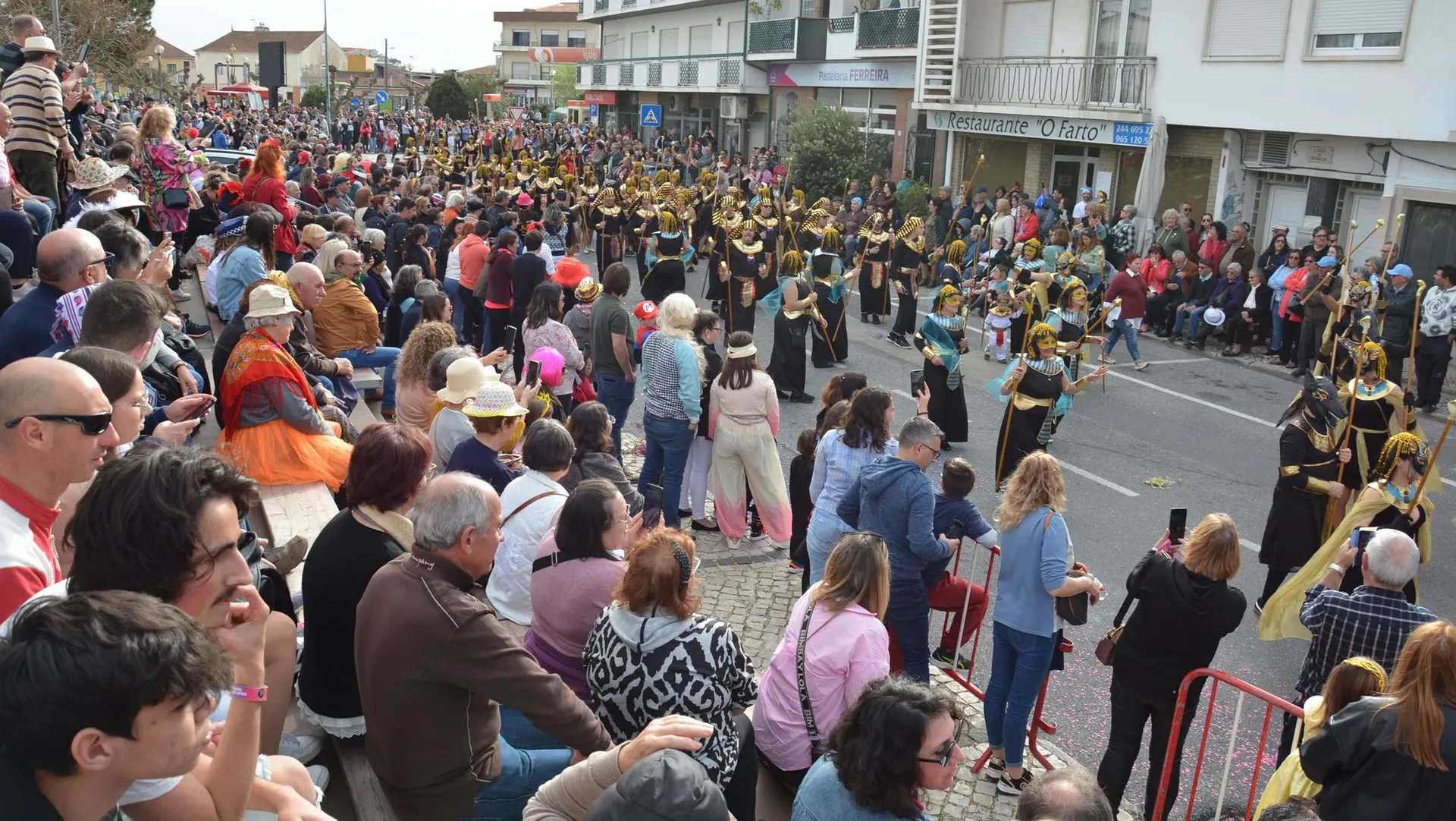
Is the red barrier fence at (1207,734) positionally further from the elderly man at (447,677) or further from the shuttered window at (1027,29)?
the shuttered window at (1027,29)

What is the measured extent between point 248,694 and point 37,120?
27.7 feet

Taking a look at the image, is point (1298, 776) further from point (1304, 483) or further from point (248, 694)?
point (248, 694)

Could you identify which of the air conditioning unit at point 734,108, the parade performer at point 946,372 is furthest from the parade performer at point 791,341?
the air conditioning unit at point 734,108

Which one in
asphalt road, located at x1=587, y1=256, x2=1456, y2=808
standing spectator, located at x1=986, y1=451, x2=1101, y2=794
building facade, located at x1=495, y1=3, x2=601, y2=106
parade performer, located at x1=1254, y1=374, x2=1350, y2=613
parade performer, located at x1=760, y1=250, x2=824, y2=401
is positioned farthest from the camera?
building facade, located at x1=495, y1=3, x2=601, y2=106

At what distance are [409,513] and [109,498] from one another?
4.83 feet

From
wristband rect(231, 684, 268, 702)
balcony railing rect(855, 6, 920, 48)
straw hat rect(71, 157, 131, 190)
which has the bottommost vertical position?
wristband rect(231, 684, 268, 702)

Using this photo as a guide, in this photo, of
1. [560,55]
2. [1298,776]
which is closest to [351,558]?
[1298,776]

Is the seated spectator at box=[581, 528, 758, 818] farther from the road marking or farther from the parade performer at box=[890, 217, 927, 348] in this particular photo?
the parade performer at box=[890, 217, 927, 348]

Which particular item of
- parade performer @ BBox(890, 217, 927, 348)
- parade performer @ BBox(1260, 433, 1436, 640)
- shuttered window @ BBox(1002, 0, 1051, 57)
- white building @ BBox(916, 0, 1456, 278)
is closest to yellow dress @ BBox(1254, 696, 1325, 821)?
parade performer @ BBox(1260, 433, 1436, 640)

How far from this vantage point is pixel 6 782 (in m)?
1.93

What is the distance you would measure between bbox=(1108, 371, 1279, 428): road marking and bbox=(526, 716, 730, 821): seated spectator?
10.4 meters

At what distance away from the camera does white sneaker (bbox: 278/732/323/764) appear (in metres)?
3.83

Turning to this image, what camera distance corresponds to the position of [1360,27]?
16.1 meters

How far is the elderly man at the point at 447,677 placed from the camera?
10.4 feet
